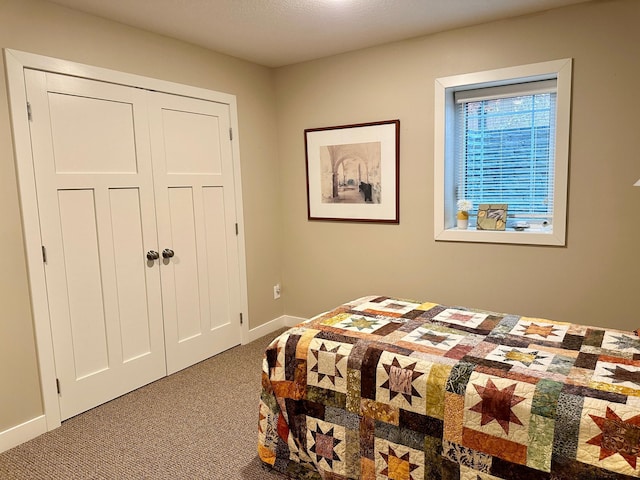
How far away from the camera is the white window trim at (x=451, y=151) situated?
2859mm

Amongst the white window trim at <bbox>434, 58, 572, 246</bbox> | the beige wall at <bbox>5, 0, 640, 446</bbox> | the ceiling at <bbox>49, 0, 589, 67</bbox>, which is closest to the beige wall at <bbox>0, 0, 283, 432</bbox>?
the beige wall at <bbox>5, 0, 640, 446</bbox>

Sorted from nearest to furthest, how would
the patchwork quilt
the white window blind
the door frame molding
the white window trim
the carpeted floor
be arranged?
1. the patchwork quilt
2. the carpeted floor
3. the door frame molding
4. the white window trim
5. the white window blind

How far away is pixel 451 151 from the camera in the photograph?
134 inches

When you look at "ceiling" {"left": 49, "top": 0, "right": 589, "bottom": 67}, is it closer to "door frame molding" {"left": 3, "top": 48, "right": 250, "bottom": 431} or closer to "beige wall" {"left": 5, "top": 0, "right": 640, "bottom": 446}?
"beige wall" {"left": 5, "top": 0, "right": 640, "bottom": 446}

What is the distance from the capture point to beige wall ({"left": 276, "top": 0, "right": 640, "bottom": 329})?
2736 millimetres

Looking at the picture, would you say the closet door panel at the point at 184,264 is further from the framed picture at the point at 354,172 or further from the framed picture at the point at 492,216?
the framed picture at the point at 492,216

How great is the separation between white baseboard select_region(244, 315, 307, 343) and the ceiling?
7.91ft

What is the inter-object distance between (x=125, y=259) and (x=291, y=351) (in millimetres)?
1542

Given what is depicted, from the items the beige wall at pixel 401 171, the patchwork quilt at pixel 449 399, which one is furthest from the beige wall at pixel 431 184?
the patchwork quilt at pixel 449 399

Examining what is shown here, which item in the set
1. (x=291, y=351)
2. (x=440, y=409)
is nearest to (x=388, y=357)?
(x=440, y=409)

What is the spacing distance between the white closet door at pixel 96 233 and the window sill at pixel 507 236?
2188 millimetres

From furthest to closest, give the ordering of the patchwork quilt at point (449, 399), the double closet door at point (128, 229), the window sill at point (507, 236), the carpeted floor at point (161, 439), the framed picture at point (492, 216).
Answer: the framed picture at point (492, 216), the window sill at point (507, 236), the double closet door at point (128, 229), the carpeted floor at point (161, 439), the patchwork quilt at point (449, 399)

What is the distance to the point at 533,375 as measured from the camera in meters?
1.62

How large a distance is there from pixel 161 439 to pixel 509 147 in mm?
3049
